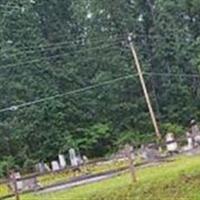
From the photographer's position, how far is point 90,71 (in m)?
50.4

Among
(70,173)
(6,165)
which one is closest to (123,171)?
(70,173)

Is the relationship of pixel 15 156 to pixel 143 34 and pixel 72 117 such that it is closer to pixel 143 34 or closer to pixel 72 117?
pixel 72 117

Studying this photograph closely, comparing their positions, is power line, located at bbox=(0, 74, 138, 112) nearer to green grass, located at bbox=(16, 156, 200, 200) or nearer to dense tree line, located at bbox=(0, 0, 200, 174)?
dense tree line, located at bbox=(0, 0, 200, 174)

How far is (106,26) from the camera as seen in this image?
52156 mm

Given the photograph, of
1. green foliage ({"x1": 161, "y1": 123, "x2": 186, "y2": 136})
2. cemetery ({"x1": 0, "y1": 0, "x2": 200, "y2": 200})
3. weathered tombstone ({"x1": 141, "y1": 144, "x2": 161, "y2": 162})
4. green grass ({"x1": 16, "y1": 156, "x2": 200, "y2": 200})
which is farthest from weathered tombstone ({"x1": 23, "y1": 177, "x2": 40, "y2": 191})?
green foliage ({"x1": 161, "y1": 123, "x2": 186, "y2": 136})

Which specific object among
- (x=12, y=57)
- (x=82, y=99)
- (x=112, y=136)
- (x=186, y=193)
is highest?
(x=12, y=57)

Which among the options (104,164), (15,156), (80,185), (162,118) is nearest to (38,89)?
(15,156)

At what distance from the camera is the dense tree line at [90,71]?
4466 centimetres

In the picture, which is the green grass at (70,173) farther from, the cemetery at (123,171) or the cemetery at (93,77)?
the cemetery at (93,77)

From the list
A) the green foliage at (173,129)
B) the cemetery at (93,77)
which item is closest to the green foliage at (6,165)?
the cemetery at (93,77)

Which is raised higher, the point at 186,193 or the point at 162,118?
the point at 162,118

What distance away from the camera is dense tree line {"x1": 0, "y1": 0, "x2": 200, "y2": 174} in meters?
44.7

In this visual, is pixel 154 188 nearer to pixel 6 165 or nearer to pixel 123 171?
pixel 123 171

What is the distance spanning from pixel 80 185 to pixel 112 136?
24182mm
